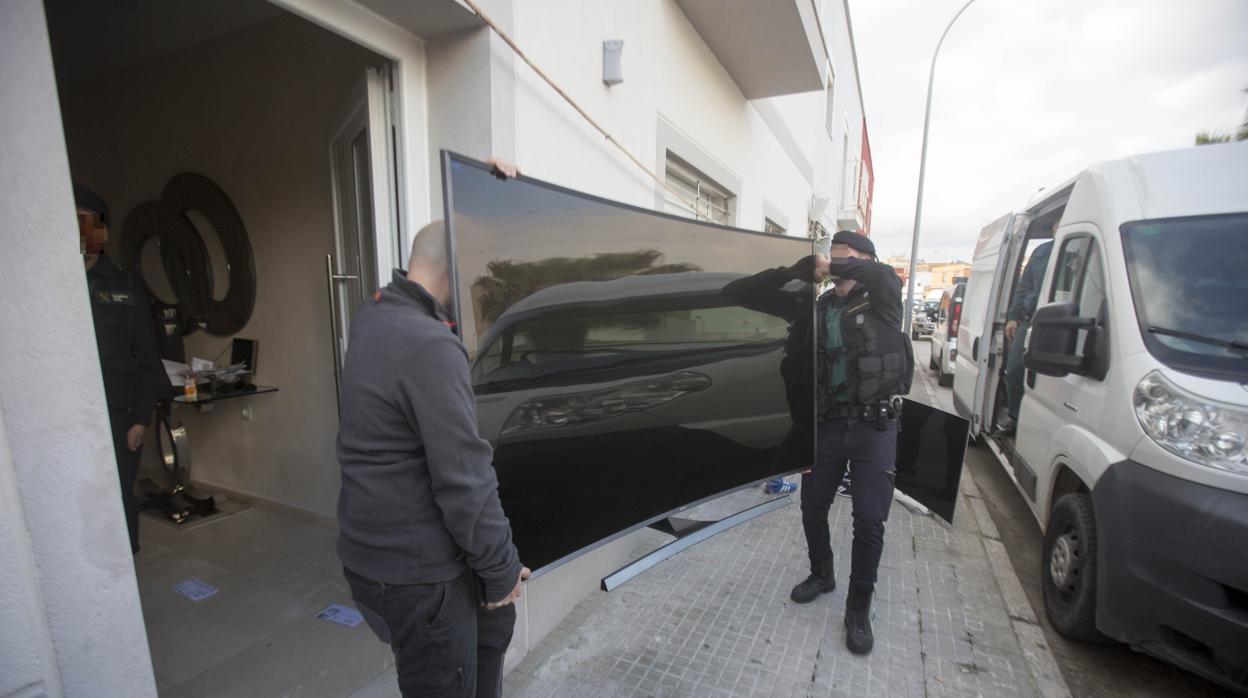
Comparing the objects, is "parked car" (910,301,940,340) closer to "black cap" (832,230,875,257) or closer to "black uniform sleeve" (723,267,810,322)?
"black cap" (832,230,875,257)

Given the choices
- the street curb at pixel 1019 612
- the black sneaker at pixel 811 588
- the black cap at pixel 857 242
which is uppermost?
the black cap at pixel 857 242

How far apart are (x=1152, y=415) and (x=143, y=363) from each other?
495cm

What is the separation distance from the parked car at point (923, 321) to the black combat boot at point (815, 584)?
18.7 metres

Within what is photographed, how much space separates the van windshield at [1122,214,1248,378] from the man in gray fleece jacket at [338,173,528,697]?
10.2ft

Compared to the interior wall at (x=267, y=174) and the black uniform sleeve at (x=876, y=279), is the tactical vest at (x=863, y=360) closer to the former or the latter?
the black uniform sleeve at (x=876, y=279)

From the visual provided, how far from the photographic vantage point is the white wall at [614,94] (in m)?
2.40

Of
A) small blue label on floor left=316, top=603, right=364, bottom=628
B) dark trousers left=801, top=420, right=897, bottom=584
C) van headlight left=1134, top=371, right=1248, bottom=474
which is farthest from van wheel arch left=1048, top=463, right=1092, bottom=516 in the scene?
small blue label on floor left=316, top=603, right=364, bottom=628

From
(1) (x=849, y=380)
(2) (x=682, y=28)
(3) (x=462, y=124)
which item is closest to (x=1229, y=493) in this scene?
(1) (x=849, y=380)

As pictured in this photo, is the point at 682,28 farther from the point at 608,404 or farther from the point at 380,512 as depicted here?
the point at 380,512

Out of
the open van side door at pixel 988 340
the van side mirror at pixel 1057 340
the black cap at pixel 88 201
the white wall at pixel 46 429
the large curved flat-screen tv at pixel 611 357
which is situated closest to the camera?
the white wall at pixel 46 429

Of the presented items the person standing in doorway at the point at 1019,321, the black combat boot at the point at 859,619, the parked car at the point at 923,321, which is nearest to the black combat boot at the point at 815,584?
the black combat boot at the point at 859,619

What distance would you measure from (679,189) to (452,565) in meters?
3.89

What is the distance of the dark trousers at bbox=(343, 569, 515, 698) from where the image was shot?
4.53 feet

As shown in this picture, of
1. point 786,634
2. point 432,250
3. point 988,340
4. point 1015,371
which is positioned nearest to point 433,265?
point 432,250
